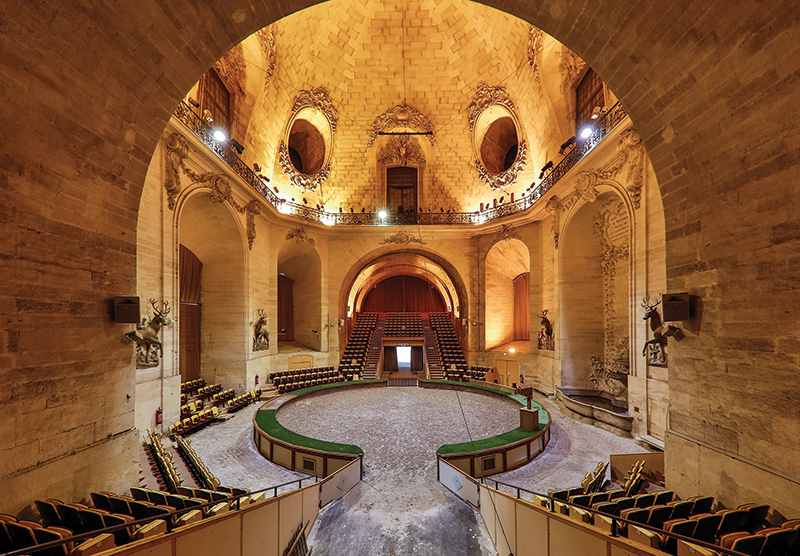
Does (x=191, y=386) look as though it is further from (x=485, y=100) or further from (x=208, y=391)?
(x=485, y=100)

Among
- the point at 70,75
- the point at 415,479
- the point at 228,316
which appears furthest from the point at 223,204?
the point at 415,479

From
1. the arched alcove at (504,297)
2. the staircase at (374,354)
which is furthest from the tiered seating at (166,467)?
the arched alcove at (504,297)

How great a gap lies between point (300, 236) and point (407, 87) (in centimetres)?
1074

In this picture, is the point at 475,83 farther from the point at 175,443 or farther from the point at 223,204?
the point at 175,443

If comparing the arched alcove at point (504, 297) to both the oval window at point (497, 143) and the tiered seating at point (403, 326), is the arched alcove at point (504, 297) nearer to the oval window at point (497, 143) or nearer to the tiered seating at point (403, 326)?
the tiered seating at point (403, 326)

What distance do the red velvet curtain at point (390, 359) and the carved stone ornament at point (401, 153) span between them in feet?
43.0

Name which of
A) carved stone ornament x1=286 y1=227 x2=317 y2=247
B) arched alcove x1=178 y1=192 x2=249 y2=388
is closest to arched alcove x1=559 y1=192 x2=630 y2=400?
carved stone ornament x1=286 y1=227 x2=317 y2=247

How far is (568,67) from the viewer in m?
14.6

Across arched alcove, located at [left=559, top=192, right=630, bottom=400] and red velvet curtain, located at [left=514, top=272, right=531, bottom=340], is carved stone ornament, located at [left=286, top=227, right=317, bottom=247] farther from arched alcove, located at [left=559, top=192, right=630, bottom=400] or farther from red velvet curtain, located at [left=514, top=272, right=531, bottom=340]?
arched alcove, located at [left=559, top=192, right=630, bottom=400]

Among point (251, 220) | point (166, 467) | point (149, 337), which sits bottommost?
point (166, 467)

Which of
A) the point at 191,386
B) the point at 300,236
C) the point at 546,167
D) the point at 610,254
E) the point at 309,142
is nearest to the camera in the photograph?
the point at 610,254

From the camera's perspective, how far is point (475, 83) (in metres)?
19.0

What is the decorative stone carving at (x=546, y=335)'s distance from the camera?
49.7 feet

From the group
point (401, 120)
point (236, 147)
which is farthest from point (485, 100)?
point (236, 147)
